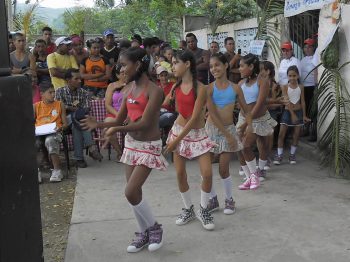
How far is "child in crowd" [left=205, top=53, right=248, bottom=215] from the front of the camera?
4727mm

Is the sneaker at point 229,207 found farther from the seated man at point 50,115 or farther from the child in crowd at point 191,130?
the seated man at point 50,115

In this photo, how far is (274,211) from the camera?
4801 millimetres

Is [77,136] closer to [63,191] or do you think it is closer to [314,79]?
[63,191]

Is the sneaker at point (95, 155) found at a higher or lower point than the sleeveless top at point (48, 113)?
lower

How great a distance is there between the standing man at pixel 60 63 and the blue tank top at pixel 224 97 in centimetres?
373

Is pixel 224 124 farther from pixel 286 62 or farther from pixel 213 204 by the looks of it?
pixel 286 62

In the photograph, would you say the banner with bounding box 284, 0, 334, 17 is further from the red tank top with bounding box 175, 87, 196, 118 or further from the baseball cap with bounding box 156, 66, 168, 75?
the red tank top with bounding box 175, 87, 196, 118

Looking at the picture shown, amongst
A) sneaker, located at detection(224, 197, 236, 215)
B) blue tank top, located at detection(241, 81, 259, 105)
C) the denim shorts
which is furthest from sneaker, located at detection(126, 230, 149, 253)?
the denim shorts

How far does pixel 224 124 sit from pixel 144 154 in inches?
50.1

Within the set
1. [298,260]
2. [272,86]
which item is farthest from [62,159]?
[298,260]

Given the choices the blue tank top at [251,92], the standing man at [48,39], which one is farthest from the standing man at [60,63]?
the blue tank top at [251,92]

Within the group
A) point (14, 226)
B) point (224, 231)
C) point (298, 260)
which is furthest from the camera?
point (224, 231)

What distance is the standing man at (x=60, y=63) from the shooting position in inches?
312

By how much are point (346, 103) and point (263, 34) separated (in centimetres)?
304
